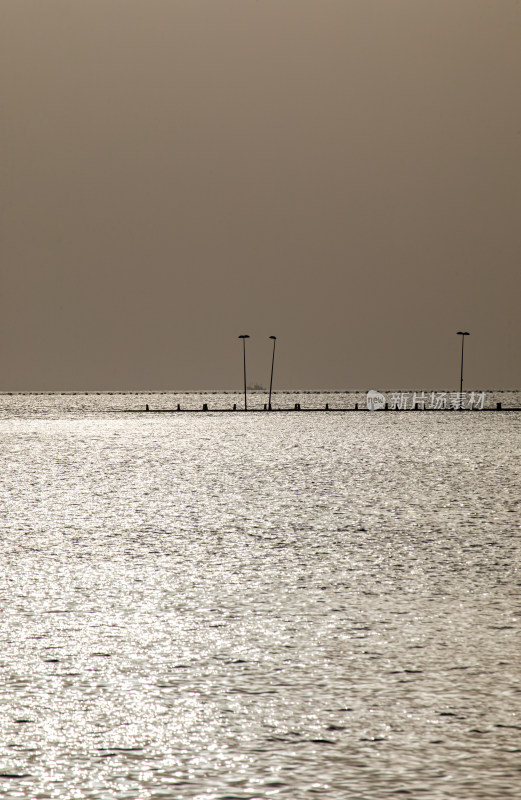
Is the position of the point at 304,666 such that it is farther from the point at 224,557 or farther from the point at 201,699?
the point at 224,557

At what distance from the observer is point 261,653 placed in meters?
9.16

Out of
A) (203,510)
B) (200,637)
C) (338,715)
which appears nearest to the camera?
(338,715)

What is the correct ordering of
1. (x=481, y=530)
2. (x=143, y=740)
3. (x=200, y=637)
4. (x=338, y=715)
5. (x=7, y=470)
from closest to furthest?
(x=143, y=740) < (x=338, y=715) < (x=200, y=637) < (x=481, y=530) < (x=7, y=470)

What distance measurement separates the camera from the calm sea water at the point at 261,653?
6.12m

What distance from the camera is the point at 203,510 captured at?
2286cm

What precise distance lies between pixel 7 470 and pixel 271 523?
19.7 metres

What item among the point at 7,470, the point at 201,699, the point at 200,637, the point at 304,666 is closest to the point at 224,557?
the point at 200,637

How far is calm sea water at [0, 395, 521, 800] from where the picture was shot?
6.12 m

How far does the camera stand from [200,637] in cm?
981

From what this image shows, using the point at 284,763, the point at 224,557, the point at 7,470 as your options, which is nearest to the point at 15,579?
the point at 224,557

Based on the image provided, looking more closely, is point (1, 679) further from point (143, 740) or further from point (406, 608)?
point (406, 608)

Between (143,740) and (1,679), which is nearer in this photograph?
(143,740)

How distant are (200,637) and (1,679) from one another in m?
2.10

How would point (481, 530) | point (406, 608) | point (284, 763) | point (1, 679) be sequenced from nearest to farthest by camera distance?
point (284, 763) → point (1, 679) → point (406, 608) → point (481, 530)
